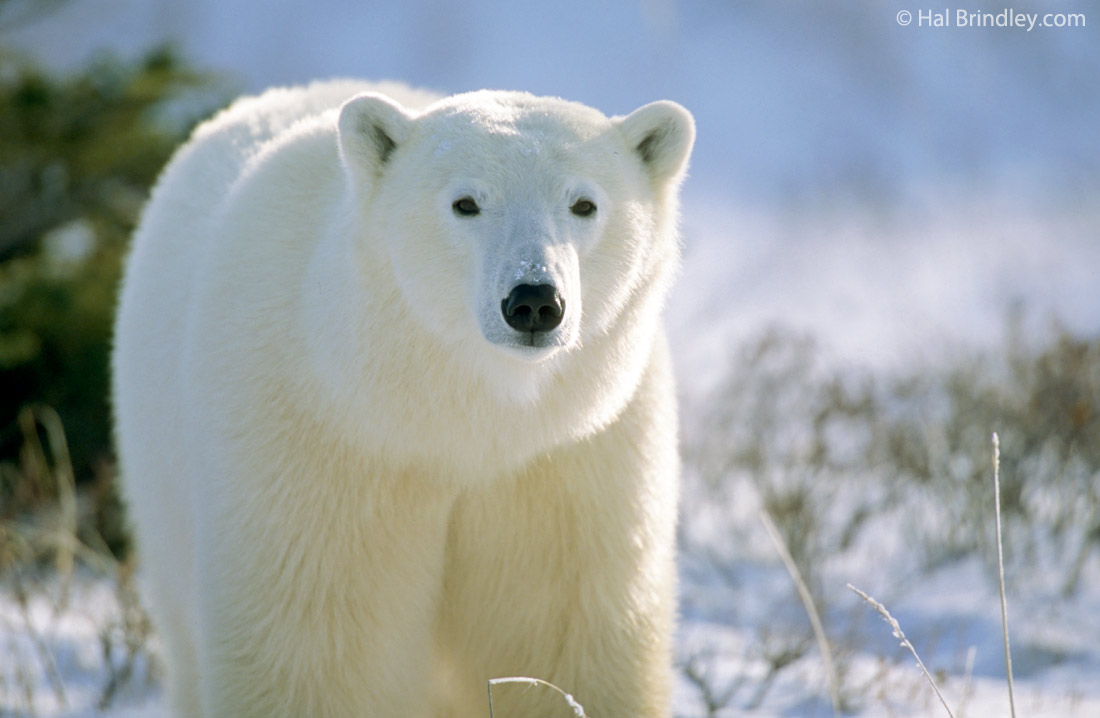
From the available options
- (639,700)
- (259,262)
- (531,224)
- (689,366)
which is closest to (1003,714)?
(639,700)

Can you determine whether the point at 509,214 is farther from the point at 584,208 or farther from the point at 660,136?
the point at 660,136

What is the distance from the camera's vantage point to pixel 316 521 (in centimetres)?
270

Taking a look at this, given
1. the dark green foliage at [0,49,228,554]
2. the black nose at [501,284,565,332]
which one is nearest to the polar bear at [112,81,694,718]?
the black nose at [501,284,565,332]

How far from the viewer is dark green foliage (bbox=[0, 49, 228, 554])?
289 inches

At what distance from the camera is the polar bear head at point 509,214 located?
2441 millimetres

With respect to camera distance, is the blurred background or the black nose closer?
the black nose

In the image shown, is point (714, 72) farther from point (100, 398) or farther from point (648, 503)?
point (648, 503)

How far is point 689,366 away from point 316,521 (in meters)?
4.30

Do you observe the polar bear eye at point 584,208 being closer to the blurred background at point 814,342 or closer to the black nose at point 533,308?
the black nose at point 533,308

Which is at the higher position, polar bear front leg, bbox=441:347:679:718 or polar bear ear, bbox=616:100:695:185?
polar bear ear, bbox=616:100:695:185

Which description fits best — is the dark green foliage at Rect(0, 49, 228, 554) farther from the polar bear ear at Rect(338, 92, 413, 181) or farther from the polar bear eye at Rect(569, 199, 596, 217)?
the polar bear eye at Rect(569, 199, 596, 217)

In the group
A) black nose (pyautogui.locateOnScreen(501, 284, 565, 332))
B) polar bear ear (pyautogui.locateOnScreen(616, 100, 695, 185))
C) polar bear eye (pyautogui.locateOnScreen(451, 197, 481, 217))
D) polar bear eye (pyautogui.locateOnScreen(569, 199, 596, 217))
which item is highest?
polar bear ear (pyautogui.locateOnScreen(616, 100, 695, 185))

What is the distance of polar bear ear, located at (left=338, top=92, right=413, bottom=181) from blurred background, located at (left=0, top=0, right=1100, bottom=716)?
1849mm

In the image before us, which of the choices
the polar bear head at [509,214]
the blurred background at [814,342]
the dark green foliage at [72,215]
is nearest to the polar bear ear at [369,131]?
the polar bear head at [509,214]
